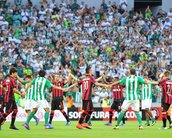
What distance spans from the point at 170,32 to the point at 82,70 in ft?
29.5

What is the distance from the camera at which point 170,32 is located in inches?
1895

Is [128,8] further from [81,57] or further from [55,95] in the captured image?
[55,95]

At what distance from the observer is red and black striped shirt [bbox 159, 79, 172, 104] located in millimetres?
27828

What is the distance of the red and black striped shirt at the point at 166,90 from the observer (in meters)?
27.8

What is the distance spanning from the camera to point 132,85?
2748 cm

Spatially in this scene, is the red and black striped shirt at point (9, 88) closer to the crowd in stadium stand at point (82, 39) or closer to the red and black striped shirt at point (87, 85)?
the red and black striped shirt at point (87, 85)

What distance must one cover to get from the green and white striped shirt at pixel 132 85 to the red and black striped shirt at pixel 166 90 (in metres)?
1.07

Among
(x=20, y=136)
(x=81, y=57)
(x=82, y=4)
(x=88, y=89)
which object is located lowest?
(x=20, y=136)

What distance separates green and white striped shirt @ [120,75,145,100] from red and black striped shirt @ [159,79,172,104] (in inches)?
42.1

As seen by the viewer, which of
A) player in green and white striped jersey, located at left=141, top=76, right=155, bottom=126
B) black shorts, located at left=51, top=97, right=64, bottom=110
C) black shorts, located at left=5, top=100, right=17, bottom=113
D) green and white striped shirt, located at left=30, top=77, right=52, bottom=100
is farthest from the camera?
player in green and white striped jersey, located at left=141, top=76, right=155, bottom=126

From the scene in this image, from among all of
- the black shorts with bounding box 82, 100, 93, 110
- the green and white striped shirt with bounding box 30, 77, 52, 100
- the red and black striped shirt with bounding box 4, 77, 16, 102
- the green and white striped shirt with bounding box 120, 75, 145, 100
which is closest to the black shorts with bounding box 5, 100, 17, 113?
the red and black striped shirt with bounding box 4, 77, 16, 102

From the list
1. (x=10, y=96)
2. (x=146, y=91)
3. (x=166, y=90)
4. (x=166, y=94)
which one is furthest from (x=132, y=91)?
(x=146, y=91)

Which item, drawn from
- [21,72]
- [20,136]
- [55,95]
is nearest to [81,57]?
[21,72]

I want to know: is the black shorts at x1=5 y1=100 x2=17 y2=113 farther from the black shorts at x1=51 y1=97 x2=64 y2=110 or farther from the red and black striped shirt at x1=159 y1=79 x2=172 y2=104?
the red and black striped shirt at x1=159 y1=79 x2=172 y2=104
